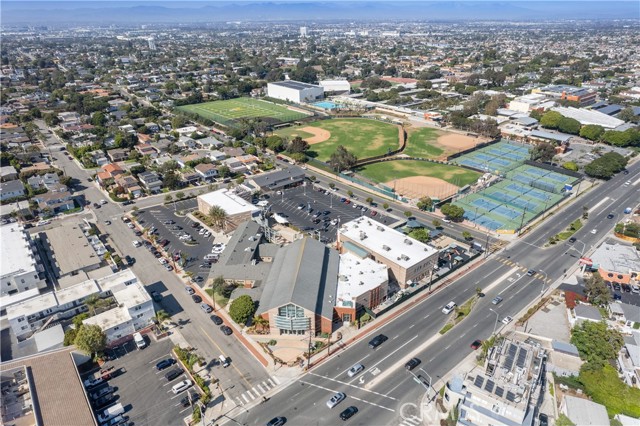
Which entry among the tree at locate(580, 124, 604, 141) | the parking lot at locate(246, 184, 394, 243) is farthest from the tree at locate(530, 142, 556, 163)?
the parking lot at locate(246, 184, 394, 243)

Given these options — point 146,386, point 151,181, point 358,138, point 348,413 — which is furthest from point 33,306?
point 358,138

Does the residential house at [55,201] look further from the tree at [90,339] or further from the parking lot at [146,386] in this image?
the parking lot at [146,386]

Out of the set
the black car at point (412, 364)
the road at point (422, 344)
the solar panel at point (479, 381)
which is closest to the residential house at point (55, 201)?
the road at point (422, 344)

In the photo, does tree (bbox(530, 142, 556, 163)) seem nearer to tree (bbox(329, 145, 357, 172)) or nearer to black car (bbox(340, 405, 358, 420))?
tree (bbox(329, 145, 357, 172))

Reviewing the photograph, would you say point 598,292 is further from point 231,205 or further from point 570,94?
point 570,94

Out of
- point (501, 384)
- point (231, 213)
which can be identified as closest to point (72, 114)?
point (231, 213)
